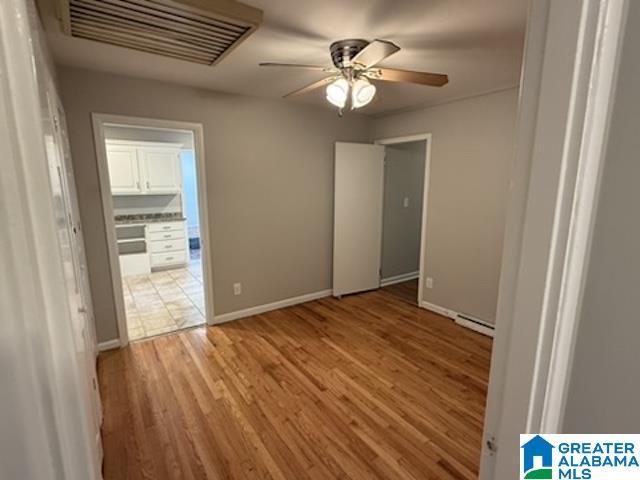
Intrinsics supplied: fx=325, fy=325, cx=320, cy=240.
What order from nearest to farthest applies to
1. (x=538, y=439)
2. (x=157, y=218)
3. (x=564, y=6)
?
(x=564, y=6)
(x=538, y=439)
(x=157, y=218)

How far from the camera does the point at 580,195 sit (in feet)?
1.72

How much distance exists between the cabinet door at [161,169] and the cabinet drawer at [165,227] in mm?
568

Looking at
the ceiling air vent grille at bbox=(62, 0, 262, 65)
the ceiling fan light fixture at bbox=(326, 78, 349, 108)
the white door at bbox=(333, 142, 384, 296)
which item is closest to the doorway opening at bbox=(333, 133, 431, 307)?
the white door at bbox=(333, 142, 384, 296)

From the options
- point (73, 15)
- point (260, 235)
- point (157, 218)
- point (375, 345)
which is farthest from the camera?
point (157, 218)

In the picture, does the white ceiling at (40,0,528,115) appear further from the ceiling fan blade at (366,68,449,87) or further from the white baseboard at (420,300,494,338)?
the white baseboard at (420,300,494,338)

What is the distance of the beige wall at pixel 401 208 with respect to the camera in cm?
445

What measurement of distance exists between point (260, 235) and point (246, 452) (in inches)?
84.3

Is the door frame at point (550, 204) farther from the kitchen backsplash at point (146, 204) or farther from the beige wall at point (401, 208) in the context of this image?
the kitchen backsplash at point (146, 204)

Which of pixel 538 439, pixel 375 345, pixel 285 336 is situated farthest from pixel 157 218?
pixel 538 439

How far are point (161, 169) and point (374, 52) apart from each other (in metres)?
4.72

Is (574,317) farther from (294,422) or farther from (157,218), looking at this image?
(157,218)

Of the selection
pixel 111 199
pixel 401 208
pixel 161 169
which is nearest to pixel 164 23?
pixel 111 199

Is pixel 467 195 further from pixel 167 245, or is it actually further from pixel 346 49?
pixel 167 245

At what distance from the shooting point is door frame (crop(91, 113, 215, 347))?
8.68ft
